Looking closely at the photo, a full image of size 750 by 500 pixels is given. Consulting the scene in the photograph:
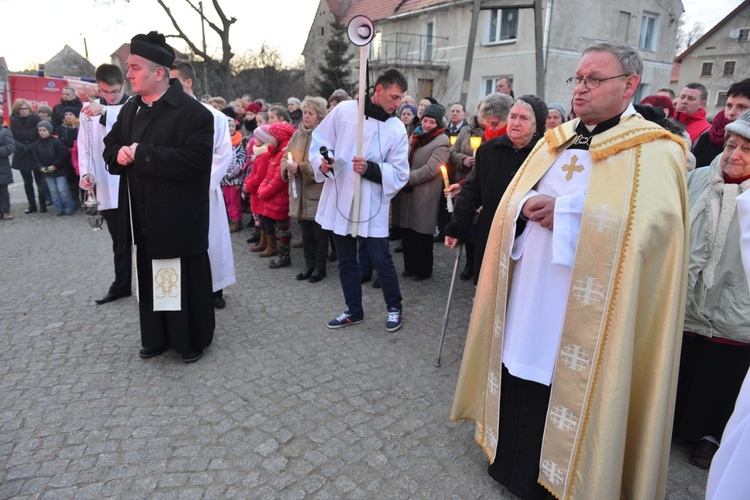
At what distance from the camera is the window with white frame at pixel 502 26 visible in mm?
23106

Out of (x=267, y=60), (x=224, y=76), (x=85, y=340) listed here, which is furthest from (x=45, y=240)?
(x=267, y=60)

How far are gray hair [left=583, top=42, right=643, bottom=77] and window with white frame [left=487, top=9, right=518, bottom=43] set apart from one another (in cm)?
2333

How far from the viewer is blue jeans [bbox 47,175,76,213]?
30.3ft

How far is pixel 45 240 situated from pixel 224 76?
1759cm

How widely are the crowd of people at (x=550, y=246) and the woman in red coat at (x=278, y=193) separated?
1464 mm

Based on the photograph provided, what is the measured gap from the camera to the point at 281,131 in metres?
6.29

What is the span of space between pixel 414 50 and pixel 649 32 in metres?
11.7

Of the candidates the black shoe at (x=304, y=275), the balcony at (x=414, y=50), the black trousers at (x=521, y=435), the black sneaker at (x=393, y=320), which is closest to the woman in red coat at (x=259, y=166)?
the black shoe at (x=304, y=275)

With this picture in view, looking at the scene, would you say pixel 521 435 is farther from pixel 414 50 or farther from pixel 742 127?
pixel 414 50

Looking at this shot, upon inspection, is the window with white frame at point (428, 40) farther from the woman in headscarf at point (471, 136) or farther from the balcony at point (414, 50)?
the woman in headscarf at point (471, 136)

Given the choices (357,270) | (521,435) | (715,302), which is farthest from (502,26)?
(521,435)

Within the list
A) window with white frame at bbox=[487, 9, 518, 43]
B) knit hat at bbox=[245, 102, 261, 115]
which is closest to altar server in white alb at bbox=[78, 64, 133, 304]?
knit hat at bbox=[245, 102, 261, 115]

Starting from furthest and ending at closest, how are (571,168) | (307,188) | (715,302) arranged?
1. (307,188)
2. (715,302)
3. (571,168)

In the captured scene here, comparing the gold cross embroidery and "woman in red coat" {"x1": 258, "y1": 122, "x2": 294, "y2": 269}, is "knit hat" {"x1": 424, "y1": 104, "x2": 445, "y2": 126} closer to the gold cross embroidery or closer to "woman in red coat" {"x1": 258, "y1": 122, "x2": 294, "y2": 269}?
"woman in red coat" {"x1": 258, "y1": 122, "x2": 294, "y2": 269}
